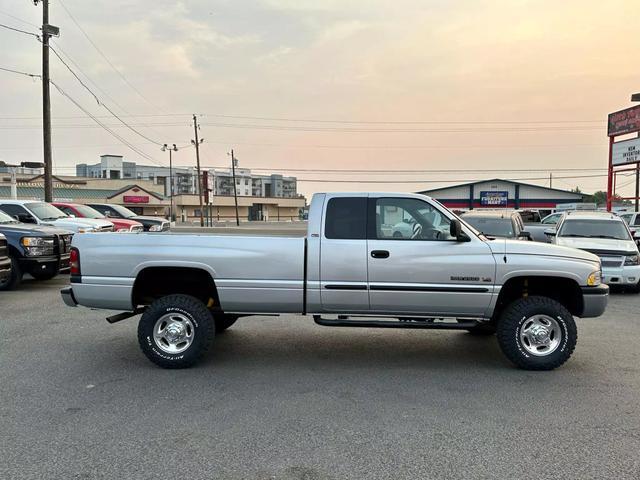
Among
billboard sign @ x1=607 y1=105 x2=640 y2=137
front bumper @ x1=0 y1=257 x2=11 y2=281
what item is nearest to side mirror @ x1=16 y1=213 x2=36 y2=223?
front bumper @ x1=0 y1=257 x2=11 y2=281

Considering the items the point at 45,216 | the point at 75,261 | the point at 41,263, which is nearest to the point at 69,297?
the point at 75,261

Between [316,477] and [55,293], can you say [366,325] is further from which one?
[55,293]

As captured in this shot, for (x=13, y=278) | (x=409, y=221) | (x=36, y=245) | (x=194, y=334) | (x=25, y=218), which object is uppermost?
(x=25, y=218)

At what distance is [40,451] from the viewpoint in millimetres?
3482

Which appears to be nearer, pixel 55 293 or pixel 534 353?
pixel 534 353

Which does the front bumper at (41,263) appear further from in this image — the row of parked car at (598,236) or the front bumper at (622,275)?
the front bumper at (622,275)

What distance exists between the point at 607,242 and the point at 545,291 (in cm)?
619

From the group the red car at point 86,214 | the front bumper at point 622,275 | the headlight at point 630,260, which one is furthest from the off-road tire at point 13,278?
the headlight at point 630,260

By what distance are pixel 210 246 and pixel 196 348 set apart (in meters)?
1.07

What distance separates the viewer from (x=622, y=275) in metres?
10.1

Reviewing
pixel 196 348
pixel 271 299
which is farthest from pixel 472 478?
pixel 196 348

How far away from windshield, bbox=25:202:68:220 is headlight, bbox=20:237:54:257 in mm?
3867

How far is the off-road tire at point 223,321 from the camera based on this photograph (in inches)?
257

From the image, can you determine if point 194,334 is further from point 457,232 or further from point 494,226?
point 494,226
